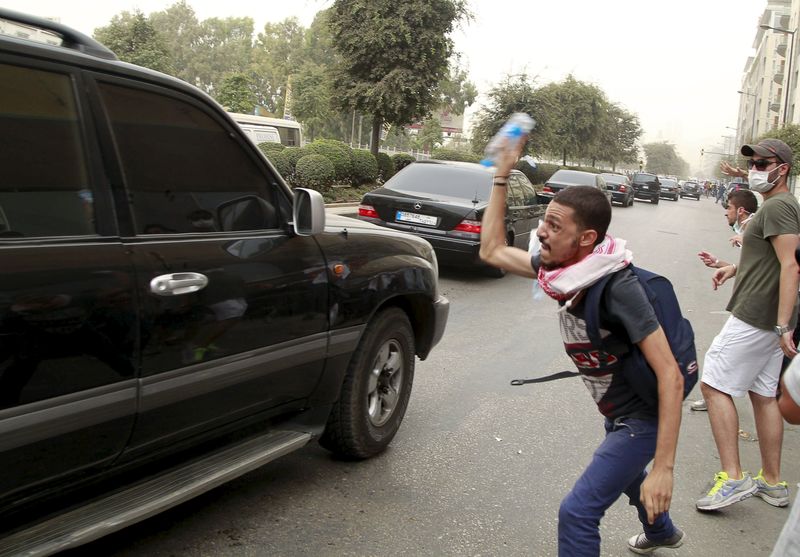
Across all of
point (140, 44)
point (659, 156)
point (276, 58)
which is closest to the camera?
point (140, 44)

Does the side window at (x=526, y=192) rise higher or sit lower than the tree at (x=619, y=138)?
lower

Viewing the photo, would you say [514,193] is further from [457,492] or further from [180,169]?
[180,169]

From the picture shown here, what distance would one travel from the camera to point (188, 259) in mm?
2564

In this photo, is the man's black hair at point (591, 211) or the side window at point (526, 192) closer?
the man's black hair at point (591, 211)

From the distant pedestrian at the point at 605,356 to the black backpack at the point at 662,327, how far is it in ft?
0.09

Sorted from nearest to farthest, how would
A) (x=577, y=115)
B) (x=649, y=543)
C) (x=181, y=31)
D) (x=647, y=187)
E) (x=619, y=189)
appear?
1. (x=649, y=543)
2. (x=619, y=189)
3. (x=647, y=187)
4. (x=577, y=115)
5. (x=181, y=31)

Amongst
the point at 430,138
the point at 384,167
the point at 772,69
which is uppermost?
the point at 772,69

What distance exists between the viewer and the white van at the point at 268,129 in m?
33.4

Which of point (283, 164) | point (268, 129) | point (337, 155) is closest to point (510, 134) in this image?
point (283, 164)

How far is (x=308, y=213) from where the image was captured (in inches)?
121

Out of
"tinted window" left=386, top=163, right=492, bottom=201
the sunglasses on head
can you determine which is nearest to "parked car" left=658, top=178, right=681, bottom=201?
"tinted window" left=386, top=163, right=492, bottom=201

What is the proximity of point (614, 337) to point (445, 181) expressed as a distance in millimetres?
7726

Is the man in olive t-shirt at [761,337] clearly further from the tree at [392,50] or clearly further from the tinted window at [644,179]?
the tinted window at [644,179]

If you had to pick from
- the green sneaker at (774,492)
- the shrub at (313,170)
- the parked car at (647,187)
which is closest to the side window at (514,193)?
the green sneaker at (774,492)
